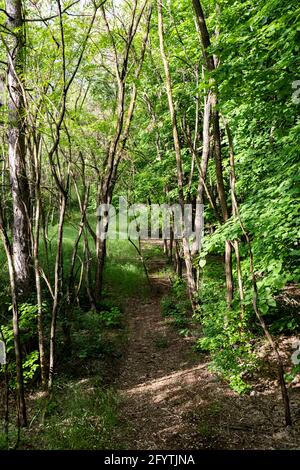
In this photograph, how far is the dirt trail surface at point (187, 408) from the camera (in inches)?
190

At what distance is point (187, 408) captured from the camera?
225 inches

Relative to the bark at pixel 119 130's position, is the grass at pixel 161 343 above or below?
below

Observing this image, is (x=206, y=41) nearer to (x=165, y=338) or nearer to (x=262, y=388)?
(x=262, y=388)

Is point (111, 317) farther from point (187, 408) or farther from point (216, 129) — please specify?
point (216, 129)

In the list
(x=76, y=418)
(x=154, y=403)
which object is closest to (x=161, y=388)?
(x=154, y=403)

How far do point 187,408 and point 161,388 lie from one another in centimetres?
102

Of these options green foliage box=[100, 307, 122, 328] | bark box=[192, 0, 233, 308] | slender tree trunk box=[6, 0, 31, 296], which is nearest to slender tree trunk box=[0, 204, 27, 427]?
slender tree trunk box=[6, 0, 31, 296]

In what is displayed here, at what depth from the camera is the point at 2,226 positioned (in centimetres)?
469

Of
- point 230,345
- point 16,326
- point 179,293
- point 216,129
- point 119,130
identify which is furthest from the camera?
point 179,293

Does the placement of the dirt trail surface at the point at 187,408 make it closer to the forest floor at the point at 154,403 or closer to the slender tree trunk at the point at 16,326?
the forest floor at the point at 154,403

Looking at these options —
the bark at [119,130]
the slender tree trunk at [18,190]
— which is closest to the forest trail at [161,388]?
the bark at [119,130]

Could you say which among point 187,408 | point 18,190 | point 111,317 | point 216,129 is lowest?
point 187,408

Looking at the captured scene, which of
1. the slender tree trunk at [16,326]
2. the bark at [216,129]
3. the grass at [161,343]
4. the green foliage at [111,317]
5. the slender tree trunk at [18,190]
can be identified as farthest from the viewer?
the green foliage at [111,317]
